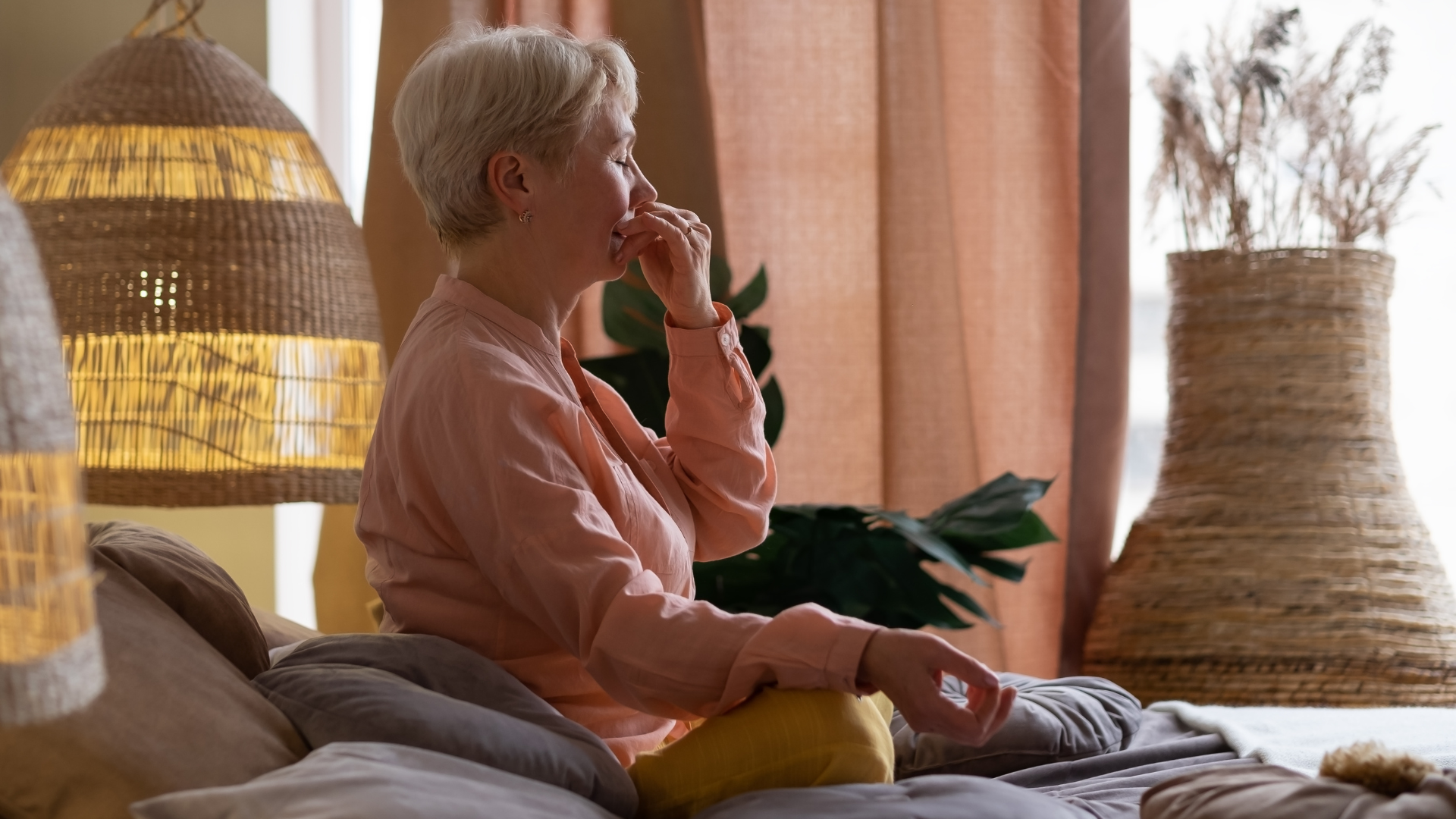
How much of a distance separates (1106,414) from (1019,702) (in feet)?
5.05

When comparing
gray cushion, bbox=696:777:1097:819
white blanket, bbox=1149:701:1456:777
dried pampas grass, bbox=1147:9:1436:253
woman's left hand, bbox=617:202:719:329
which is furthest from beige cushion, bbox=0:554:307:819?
dried pampas grass, bbox=1147:9:1436:253

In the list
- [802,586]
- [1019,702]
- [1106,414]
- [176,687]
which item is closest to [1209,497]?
[1106,414]

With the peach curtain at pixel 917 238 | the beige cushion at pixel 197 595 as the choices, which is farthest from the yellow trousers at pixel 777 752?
the peach curtain at pixel 917 238

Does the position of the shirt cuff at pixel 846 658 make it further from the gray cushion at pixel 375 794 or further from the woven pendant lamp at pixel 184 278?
the woven pendant lamp at pixel 184 278

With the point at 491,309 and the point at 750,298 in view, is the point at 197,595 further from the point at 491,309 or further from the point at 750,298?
the point at 750,298

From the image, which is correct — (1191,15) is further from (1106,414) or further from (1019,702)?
(1019,702)

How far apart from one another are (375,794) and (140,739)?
0.21m

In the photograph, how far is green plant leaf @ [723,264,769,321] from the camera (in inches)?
95.6

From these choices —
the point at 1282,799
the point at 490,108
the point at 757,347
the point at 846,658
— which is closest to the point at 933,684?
the point at 846,658

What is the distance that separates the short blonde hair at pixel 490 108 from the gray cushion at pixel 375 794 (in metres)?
0.57

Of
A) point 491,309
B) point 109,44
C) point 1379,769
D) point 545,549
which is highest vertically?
point 109,44

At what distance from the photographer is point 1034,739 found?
127 cm

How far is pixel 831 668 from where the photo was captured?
3.27 ft

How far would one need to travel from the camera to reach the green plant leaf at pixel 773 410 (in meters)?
2.39
